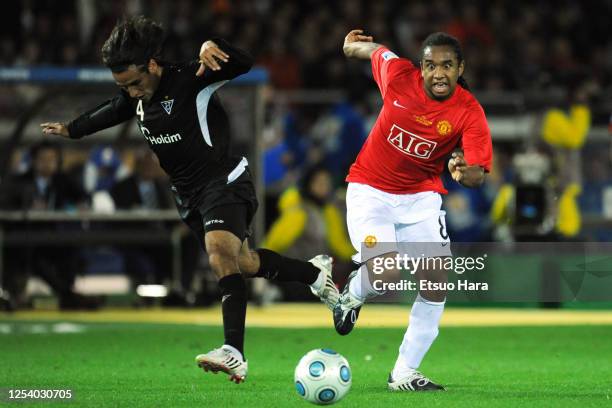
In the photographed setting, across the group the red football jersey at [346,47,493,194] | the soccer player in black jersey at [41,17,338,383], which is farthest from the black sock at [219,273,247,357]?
the red football jersey at [346,47,493,194]

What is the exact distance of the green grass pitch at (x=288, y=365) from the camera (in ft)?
25.8

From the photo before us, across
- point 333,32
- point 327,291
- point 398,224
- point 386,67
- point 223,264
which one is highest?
point 333,32

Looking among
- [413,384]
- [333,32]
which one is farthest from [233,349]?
[333,32]

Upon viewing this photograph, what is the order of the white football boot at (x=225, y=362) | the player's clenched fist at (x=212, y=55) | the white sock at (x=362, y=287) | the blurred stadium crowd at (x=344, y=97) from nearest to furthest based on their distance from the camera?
the white football boot at (x=225, y=362) → the player's clenched fist at (x=212, y=55) → the white sock at (x=362, y=287) → the blurred stadium crowd at (x=344, y=97)

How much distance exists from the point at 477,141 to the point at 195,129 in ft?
6.28

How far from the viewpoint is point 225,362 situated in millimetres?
7855

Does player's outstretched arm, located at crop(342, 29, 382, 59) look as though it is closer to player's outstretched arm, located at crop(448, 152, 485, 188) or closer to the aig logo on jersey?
the aig logo on jersey

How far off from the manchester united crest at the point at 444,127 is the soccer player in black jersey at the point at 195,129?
128cm

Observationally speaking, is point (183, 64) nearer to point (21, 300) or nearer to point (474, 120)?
point (474, 120)

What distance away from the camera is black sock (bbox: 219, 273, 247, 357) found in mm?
8148

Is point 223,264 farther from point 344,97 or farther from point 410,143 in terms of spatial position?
point 344,97

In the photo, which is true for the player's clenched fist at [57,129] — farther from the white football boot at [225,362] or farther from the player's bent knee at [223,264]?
the white football boot at [225,362]

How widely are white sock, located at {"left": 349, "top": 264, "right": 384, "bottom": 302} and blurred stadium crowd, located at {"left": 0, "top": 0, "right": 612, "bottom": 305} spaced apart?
757 centimetres

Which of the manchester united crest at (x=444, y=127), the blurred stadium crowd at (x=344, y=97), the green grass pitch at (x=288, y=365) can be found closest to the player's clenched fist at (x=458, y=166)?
the manchester united crest at (x=444, y=127)
